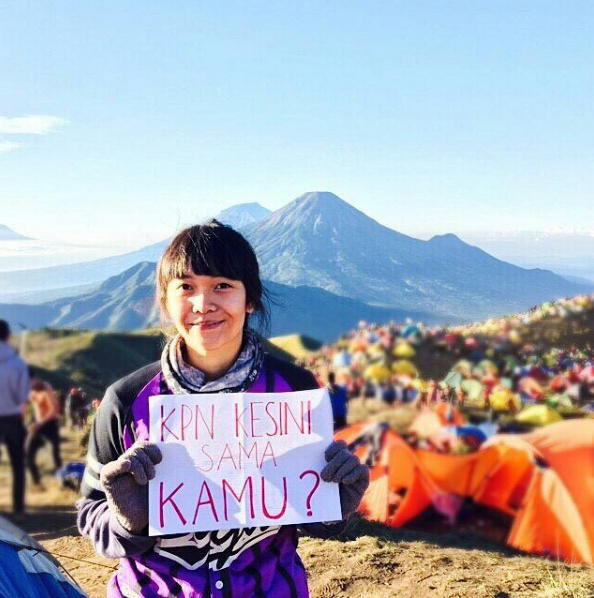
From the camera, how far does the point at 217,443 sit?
1137 millimetres

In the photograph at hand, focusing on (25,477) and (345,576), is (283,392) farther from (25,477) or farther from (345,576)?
(25,477)

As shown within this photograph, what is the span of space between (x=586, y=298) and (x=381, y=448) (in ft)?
6.69

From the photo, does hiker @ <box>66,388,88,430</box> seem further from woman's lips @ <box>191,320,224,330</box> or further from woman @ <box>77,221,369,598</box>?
woman's lips @ <box>191,320,224,330</box>

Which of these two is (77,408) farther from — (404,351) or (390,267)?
(390,267)

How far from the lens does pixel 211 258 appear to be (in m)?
1.13

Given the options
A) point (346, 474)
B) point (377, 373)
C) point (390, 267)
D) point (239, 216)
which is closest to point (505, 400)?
point (377, 373)

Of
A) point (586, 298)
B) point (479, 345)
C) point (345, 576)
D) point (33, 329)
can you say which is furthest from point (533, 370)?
point (33, 329)

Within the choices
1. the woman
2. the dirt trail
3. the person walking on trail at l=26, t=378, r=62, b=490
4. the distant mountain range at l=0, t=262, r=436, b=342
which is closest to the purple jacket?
the woman

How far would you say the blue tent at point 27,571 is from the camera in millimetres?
1443

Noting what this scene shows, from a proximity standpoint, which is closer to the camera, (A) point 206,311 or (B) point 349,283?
(A) point 206,311

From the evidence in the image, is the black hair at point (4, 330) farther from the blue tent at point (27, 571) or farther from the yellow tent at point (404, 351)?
the yellow tent at point (404, 351)

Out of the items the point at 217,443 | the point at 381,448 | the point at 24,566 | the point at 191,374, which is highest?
the point at 191,374

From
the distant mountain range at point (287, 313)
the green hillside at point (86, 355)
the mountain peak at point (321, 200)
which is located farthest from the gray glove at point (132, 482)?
the mountain peak at point (321, 200)

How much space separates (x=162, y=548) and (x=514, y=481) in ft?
11.3
